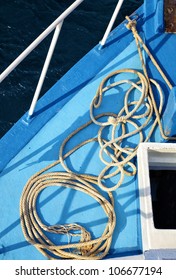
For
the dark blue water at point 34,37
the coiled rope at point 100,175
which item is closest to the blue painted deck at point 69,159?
the coiled rope at point 100,175

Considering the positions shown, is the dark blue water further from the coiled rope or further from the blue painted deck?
the coiled rope

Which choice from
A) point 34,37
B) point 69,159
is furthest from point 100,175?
point 34,37

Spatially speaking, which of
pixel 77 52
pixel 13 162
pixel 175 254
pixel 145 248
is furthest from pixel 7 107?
pixel 175 254

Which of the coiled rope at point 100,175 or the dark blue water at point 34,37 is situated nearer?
the coiled rope at point 100,175

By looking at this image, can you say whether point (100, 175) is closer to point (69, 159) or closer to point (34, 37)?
point (69, 159)

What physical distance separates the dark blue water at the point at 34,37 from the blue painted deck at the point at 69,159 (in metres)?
1.26

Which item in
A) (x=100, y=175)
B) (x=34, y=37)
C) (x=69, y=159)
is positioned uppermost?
(x=34, y=37)

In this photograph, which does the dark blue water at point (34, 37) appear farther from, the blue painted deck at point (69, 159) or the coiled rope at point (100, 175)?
the coiled rope at point (100, 175)

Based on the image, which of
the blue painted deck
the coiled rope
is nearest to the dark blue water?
the blue painted deck

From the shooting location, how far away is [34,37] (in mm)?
5453

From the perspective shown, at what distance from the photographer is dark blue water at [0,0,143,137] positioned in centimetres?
484

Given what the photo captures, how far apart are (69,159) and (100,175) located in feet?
1.00

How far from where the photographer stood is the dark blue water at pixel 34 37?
4.84 meters

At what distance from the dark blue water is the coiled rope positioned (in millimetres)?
1495
